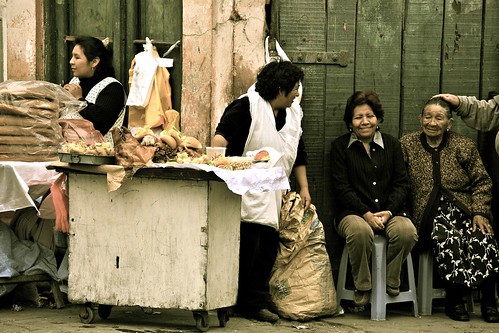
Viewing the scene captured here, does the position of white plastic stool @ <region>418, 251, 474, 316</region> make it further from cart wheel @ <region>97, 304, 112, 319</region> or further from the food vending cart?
cart wheel @ <region>97, 304, 112, 319</region>

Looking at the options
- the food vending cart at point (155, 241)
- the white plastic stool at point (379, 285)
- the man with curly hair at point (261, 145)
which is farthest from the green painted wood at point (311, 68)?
the food vending cart at point (155, 241)

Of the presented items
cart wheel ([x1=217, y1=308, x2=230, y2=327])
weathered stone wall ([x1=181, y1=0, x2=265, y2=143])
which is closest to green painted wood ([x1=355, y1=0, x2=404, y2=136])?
weathered stone wall ([x1=181, y1=0, x2=265, y2=143])

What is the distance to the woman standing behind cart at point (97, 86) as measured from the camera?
728cm

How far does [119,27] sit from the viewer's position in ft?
24.9

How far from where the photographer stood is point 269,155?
21.6 feet

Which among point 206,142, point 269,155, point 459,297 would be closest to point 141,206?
point 269,155

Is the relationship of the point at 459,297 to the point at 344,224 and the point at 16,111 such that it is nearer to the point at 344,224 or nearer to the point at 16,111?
the point at 344,224

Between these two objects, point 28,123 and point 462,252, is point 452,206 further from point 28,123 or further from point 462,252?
point 28,123

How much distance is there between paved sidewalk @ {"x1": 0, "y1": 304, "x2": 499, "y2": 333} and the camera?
627 centimetres

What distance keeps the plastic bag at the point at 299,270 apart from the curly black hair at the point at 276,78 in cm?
71

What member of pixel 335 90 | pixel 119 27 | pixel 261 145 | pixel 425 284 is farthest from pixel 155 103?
pixel 425 284

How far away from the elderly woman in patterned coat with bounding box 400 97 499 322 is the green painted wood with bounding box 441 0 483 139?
471 mm

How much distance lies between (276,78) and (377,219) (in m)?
1.18

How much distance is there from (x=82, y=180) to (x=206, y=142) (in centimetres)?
140
